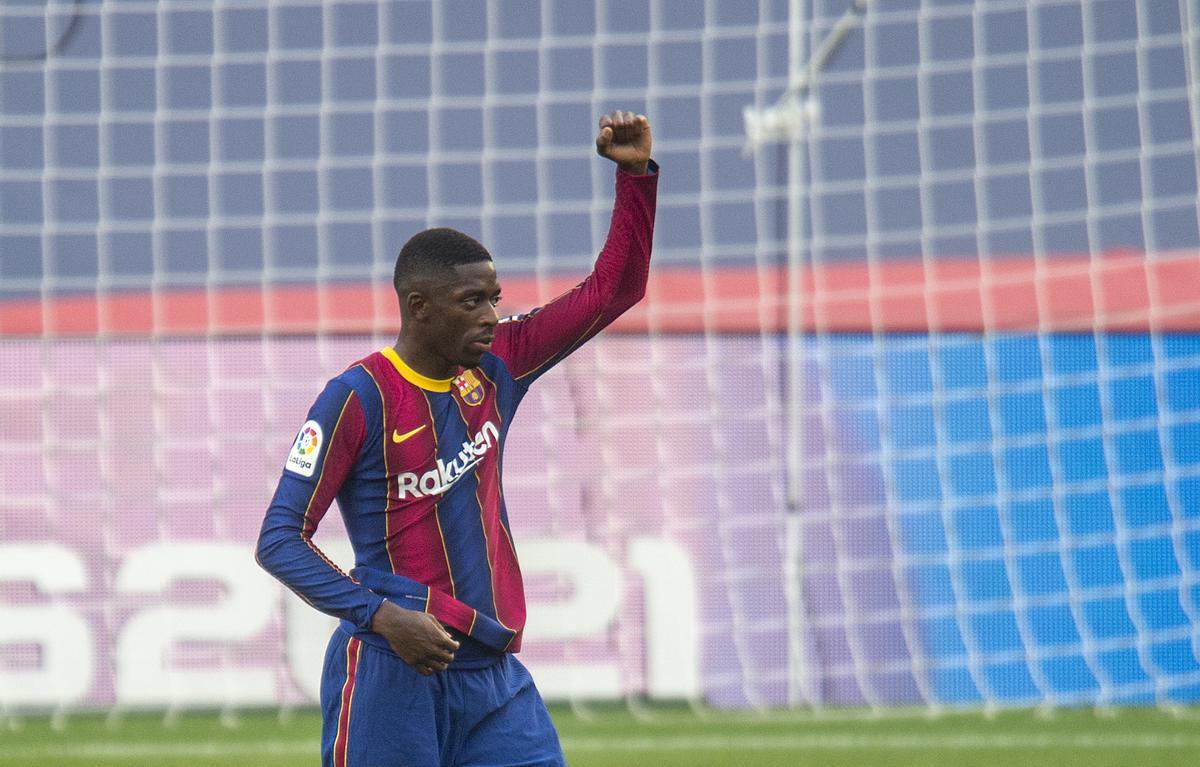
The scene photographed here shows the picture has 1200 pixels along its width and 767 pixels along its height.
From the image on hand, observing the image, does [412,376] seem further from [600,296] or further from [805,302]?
[805,302]

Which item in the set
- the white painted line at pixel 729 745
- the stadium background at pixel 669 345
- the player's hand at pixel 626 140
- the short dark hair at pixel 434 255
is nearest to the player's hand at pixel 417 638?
the short dark hair at pixel 434 255

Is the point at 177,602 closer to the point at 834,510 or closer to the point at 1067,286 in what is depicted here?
the point at 834,510

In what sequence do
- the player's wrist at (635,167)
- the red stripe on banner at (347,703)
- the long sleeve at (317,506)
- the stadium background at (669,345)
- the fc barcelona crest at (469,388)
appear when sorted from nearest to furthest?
1. the long sleeve at (317,506)
2. the red stripe on banner at (347,703)
3. the fc barcelona crest at (469,388)
4. the player's wrist at (635,167)
5. the stadium background at (669,345)

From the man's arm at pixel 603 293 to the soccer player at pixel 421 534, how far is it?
5.2 inches

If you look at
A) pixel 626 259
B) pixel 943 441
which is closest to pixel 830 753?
pixel 943 441

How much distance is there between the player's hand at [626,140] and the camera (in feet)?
10.3

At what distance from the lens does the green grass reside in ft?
19.3

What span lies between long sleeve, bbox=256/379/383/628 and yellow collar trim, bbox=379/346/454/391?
0.12 meters

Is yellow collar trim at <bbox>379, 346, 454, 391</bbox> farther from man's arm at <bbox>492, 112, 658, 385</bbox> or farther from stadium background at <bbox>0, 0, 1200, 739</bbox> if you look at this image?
stadium background at <bbox>0, 0, 1200, 739</bbox>

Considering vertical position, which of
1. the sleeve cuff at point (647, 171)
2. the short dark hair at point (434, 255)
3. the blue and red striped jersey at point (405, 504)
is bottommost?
the blue and red striped jersey at point (405, 504)

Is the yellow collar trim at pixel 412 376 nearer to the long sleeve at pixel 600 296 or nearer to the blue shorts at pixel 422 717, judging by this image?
the long sleeve at pixel 600 296

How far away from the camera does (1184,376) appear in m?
6.93

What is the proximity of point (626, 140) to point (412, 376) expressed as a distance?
0.63 m

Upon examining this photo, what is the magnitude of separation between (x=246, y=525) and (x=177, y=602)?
0.42m
